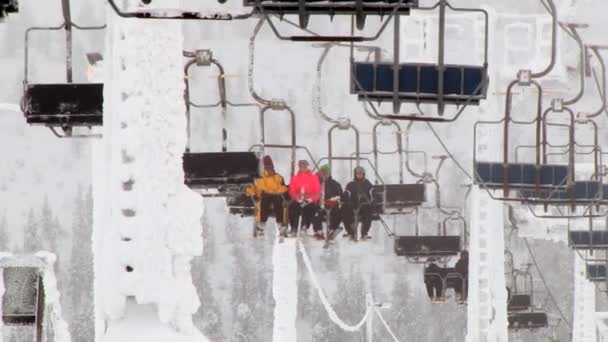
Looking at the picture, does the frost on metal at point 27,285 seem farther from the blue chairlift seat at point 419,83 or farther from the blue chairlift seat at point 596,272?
the blue chairlift seat at point 596,272

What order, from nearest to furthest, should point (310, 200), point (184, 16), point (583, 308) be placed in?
point (184, 16)
point (310, 200)
point (583, 308)

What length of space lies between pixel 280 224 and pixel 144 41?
11.5 meters

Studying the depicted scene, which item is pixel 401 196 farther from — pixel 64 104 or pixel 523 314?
pixel 64 104

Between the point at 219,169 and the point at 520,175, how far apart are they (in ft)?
15.3

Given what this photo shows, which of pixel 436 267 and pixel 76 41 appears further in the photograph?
pixel 76 41

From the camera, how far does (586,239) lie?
97.5 feet

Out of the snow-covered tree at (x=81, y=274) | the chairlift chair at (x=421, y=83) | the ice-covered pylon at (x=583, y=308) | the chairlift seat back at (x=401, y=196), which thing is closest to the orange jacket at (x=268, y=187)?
the chairlift seat back at (x=401, y=196)

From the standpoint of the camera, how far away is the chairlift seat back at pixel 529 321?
107ft

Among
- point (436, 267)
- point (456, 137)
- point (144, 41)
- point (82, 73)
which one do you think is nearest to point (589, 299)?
point (436, 267)

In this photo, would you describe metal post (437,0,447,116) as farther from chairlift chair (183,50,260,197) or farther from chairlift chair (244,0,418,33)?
chairlift chair (183,50,260,197)

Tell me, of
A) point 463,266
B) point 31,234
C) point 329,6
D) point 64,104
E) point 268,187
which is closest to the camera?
point 329,6

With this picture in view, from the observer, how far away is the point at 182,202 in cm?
1179

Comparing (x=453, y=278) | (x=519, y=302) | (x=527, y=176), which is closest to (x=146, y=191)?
(x=527, y=176)

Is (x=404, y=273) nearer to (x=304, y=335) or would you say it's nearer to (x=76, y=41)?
(x=304, y=335)
